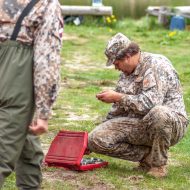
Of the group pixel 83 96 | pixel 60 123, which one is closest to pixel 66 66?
pixel 83 96

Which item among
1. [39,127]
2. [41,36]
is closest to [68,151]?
[39,127]

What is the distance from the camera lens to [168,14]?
1997cm

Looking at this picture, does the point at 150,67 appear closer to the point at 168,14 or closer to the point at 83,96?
the point at 83,96

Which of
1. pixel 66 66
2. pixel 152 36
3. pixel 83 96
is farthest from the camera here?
pixel 152 36

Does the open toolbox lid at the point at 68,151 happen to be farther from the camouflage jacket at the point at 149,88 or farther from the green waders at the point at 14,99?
the green waders at the point at 14,99

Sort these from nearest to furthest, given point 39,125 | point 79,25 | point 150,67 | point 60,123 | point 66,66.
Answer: point 39,125 < point 150,67 < point 60,123 < point 66,66 < point 79,25

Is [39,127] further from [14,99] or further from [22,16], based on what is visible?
[22,16]

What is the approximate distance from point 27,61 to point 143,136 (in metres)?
2.06

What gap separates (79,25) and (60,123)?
11747 mm

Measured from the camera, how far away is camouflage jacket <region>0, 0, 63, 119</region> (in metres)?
4.05

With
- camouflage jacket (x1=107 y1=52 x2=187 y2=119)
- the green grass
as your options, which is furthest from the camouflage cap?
→ the green grass

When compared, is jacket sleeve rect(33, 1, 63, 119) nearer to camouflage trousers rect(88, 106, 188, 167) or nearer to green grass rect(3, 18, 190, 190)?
green grass rect(3, 18, 190, 190)

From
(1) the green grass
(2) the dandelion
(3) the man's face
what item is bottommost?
(2) the dandelion

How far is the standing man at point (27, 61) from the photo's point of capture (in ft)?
13.3
